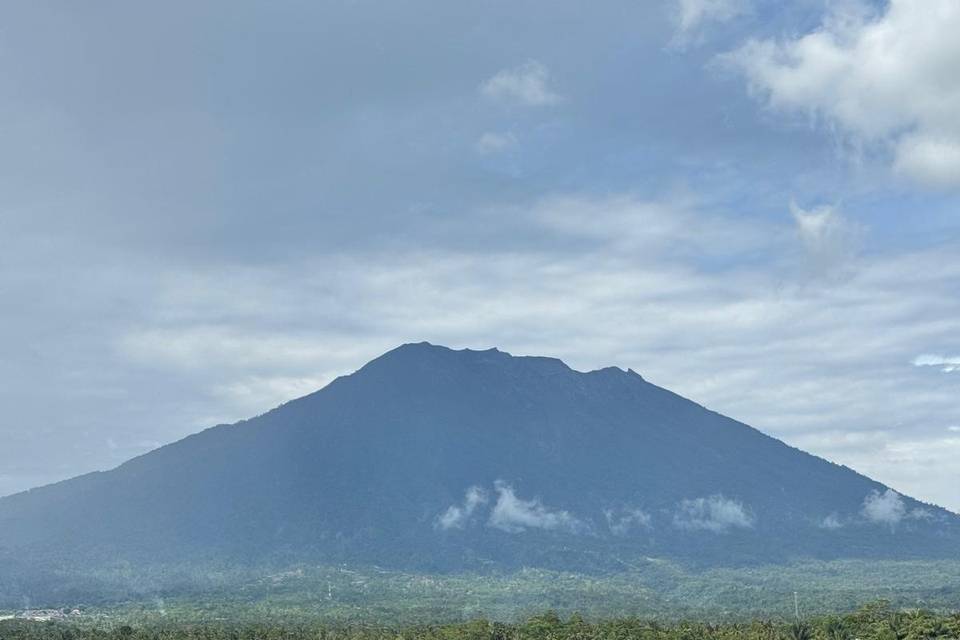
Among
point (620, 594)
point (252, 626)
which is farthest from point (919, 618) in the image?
point (620, 594)

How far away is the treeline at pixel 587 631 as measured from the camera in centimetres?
10519

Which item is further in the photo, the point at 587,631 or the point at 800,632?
the point at 587,631

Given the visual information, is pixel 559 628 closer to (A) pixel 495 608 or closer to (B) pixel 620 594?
(A) pixel 495 608

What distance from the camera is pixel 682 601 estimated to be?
188 m

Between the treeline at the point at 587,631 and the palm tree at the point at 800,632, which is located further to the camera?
the palm tree at the point at 800,632

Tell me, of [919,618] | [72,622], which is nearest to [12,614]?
[72,622]

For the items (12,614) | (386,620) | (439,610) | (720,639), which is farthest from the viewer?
(12,614)

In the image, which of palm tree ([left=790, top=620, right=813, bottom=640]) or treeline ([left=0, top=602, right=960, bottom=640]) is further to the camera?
palm tree ([left=790, top=620, right=813, bottom=640])

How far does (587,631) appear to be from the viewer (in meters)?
112

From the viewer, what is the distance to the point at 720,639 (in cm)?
10431

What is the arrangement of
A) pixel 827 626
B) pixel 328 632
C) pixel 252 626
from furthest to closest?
pixel 252 626
pixel 328 632
pixel 827 626

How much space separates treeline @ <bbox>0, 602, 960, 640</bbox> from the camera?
345 feet

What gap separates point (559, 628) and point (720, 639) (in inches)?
A: 753

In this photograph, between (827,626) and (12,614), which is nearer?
(827,626)
